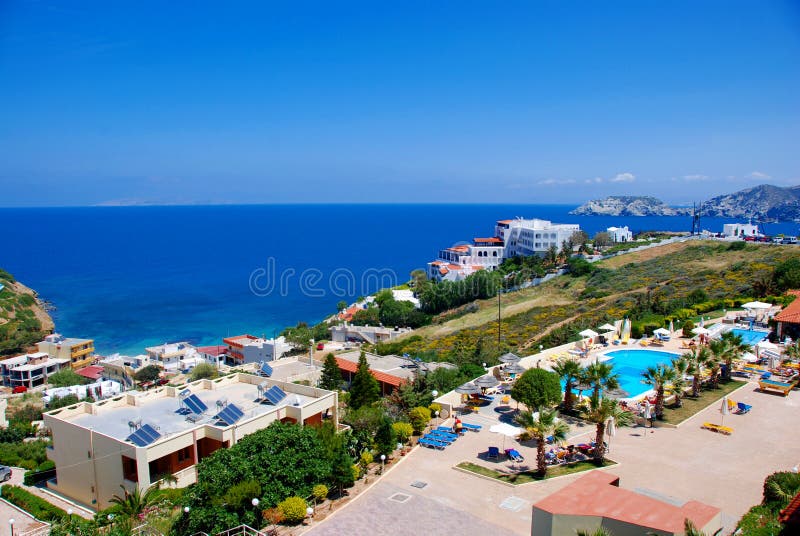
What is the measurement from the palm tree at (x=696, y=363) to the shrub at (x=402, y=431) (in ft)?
32.9

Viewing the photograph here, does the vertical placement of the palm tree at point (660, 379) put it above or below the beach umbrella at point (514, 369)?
above

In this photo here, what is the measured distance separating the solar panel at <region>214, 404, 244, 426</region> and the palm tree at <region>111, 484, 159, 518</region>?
2.52 meters

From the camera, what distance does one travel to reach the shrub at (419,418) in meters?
17.4

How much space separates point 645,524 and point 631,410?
10042 mm

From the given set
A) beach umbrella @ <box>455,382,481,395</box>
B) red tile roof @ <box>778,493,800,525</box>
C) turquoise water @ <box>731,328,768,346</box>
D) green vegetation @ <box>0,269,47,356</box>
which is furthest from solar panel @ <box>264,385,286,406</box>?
green vegetation @ <box>0,269,47,356</box>

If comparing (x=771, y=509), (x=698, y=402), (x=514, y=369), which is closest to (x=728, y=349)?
(x=698, y=402)

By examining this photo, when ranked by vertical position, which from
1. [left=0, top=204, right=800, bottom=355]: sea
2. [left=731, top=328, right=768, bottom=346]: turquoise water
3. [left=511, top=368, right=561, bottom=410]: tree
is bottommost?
[left=0, top=204, right=800, bottom=355]: sea

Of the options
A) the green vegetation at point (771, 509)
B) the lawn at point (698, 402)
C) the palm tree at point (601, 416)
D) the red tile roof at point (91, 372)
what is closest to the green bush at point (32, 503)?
the palm tree at point (601, 416)

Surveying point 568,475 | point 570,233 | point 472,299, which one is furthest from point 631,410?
point 570,233

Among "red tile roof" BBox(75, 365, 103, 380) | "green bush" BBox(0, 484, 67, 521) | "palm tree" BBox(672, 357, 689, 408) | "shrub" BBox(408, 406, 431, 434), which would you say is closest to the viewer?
"green bush" BBox(0, 484, 67, 521)

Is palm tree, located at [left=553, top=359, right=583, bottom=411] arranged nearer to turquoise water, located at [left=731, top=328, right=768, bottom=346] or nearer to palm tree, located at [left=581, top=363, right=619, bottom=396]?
palm tree, located at [left=581, top=363, right=619, bottom=396]

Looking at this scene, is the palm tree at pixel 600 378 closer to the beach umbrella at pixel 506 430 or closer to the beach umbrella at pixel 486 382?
the beach umbrella at pixel 506 430

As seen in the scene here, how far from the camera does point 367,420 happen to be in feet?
54.1

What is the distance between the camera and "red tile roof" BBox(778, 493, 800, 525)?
8.60 m
